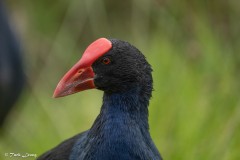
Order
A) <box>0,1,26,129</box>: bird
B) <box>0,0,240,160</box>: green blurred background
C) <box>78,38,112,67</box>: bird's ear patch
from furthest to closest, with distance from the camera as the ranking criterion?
<box>0,0,240,160</box>: green blurred background → <box>0,1,26,129</box>: bird → <box>78,38,112,67</box>: bird's ear patch

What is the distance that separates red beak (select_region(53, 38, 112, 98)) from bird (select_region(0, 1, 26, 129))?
896 millimetres

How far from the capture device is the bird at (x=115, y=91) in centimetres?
316

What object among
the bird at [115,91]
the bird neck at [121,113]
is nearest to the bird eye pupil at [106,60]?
the bird at [115,91]

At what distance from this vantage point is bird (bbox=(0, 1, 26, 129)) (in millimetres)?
4016

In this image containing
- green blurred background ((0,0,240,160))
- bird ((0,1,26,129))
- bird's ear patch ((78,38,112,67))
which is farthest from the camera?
green blurred background ((0,0,240,160))

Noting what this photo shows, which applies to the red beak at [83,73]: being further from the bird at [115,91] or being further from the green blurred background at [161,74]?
the green blurred background at [161,74]

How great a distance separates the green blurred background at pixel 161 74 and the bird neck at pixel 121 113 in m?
0.95

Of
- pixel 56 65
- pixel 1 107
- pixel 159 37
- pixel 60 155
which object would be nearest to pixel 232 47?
pixel 159 37

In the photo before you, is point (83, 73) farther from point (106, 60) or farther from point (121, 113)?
point (121, 113)

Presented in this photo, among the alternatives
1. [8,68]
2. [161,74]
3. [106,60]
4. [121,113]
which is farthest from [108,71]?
[161,74]

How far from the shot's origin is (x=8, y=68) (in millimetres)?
4059

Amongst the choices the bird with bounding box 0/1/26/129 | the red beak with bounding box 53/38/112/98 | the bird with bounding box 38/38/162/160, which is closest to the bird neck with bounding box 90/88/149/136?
the bird with bounding box 38/38/162/160

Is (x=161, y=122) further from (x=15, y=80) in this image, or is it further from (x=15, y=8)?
(x=15, y=8)

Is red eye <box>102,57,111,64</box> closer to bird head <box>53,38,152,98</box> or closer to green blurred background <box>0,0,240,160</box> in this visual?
bird head <box>53,38,152,98</box>
